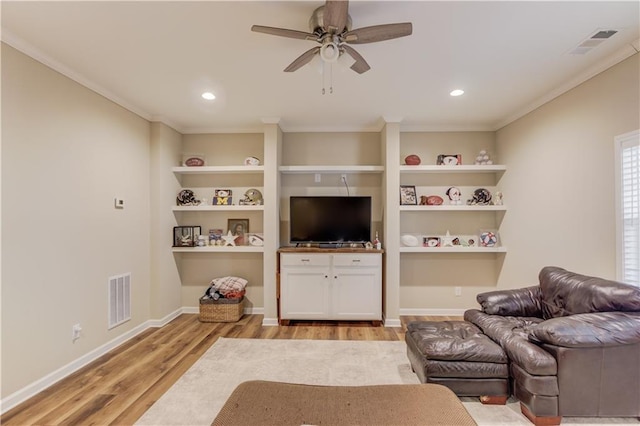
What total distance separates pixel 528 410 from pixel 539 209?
2285 millimetres

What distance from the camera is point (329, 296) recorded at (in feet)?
13.3

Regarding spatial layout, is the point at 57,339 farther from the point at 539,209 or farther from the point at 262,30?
Result: the point at 539,209

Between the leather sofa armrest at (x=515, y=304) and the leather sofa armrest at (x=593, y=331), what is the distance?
87 cm

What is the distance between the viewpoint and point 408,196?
14.4 feet

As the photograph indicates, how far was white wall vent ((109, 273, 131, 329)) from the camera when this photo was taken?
333cm

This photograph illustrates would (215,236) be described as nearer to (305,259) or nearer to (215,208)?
(215,208)

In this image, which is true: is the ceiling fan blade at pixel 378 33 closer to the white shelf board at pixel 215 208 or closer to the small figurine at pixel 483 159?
the white shelf board at pixel 215 208

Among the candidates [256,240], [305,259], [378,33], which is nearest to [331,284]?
[305,259]

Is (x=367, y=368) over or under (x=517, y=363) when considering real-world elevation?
under

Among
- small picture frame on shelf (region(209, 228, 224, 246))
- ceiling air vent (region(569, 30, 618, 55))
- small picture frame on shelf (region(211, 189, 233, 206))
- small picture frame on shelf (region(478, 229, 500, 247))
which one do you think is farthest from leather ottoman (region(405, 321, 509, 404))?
small picture frame on shelf (region(211, 189, 233, 206))

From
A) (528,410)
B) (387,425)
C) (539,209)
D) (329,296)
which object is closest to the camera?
(387,425)

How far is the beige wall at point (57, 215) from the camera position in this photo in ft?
7.52

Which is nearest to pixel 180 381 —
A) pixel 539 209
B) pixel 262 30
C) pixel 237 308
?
pixel 237 308

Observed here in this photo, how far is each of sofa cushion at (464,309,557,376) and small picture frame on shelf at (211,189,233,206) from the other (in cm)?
342
